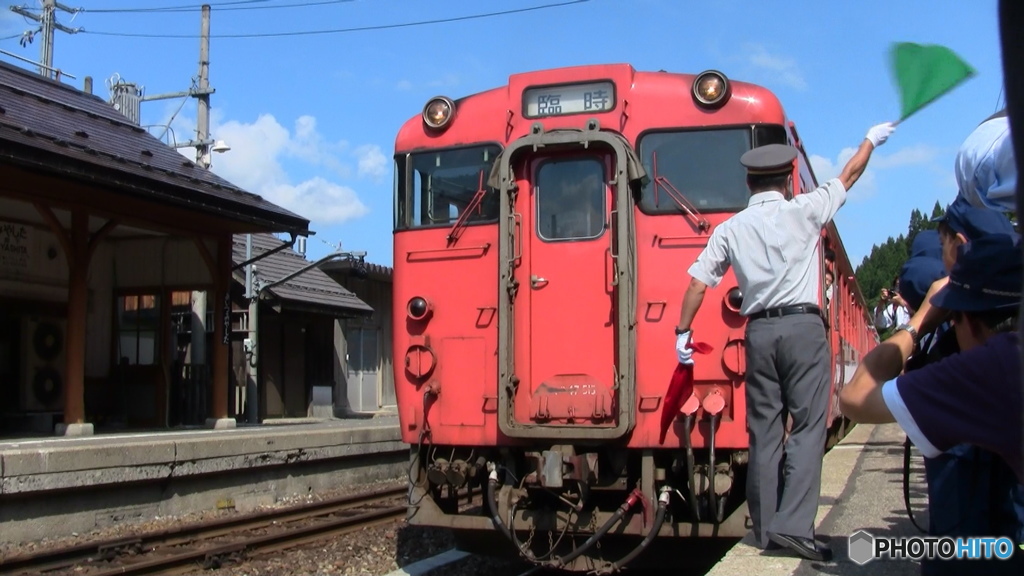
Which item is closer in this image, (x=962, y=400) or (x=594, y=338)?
(x=962, y=400)

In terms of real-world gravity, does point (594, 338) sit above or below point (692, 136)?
below

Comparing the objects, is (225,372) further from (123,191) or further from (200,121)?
(200,121)

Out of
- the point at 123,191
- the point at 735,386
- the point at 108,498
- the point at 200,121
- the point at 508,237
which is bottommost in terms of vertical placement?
the point at 108,498

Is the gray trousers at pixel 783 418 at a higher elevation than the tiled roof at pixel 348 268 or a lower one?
lower

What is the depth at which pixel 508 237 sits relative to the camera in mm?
6094

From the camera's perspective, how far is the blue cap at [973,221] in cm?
281

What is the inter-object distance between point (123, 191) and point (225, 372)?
4006mm

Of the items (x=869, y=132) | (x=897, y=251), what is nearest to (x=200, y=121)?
(x=869, y=132)

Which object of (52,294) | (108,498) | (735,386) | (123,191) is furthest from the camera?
(52,294)

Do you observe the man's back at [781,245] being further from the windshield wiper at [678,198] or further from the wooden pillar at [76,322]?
the wooden pillar at [76,322]

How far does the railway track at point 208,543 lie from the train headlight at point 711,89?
4876 mm

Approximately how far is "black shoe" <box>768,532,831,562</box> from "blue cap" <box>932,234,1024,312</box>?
1.68 meters

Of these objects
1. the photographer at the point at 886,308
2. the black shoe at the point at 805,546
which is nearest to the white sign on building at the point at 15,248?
the photographer at the point at 886,308

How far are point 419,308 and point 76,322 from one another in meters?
7.85
